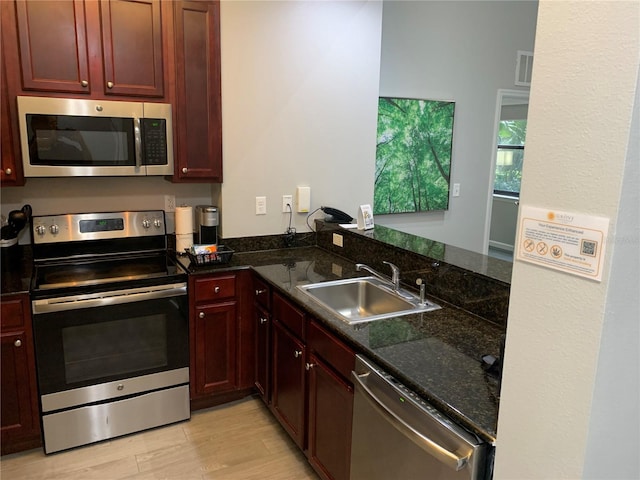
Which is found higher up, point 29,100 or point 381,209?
point 29,100

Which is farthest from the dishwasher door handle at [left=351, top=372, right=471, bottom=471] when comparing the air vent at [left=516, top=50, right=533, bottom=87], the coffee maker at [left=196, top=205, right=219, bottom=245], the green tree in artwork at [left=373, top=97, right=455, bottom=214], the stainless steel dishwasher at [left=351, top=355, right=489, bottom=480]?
the air vent at [left=516, top=50, right=533, bottom=87]

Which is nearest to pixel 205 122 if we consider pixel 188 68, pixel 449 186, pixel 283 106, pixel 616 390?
pixel 188 68

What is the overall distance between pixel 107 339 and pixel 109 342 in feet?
0.07

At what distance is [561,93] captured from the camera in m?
0.93

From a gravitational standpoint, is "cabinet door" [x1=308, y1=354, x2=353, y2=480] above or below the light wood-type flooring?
above

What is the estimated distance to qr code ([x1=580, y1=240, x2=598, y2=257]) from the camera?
2.94ft

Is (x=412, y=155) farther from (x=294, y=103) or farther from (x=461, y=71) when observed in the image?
(x=294, y=103)

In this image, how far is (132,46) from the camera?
8.82ft

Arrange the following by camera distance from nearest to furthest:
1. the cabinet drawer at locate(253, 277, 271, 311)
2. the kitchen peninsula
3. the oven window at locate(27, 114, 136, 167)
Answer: the kitchen peninsula
the oven window at locate(27, 114, 136, 167)
the cabinet drawer at locate(253, 277, 271, 311)

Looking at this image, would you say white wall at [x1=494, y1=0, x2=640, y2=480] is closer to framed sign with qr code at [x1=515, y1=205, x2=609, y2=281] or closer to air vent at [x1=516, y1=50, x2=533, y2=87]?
framed sign with qr code at [x1=515, y1=205, x2=609, y2=281]

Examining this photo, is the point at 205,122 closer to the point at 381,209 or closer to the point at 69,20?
the point at 69,20

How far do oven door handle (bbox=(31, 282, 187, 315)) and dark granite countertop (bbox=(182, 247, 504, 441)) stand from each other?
57 centimetres

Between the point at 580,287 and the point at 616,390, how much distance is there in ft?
0.76

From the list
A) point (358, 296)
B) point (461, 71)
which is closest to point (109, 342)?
point (358, 296)
